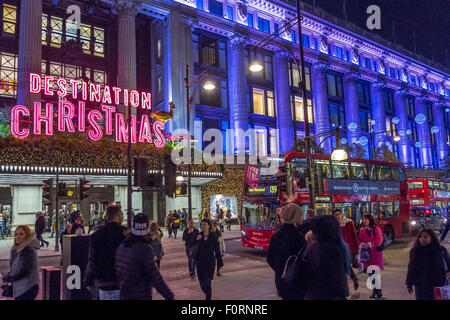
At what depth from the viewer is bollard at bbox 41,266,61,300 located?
6.43m

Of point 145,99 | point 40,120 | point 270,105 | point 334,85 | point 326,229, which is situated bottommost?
point 326,229

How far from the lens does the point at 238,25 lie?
37406 millimetres

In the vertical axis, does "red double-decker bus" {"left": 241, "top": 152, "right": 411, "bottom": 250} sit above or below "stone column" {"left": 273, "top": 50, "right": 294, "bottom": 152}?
below

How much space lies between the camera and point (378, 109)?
168 feet

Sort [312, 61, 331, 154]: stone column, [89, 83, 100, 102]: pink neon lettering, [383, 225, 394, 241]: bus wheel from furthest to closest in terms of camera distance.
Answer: [312, 61, 331, 154]: stone column < [89, 83, 100, 102]: pink neon lettering < [383, 225, 394, 241]: bus wheel

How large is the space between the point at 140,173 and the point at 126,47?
75.8 ft

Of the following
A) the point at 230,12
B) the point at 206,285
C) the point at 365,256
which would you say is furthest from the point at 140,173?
the point at 230,12

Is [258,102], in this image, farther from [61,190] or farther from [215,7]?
[61,190]

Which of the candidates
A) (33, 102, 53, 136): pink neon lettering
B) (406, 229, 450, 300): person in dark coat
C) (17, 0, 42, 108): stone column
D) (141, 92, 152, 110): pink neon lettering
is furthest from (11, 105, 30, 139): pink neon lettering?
(406, 229, 450, 300): person in dark coat

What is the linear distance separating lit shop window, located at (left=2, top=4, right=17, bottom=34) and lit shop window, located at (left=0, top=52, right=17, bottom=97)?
2194 millimetres

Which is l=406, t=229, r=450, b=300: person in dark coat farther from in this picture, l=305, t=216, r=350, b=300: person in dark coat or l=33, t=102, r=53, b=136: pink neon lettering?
l=33, t=102, r=53, b=136: pink neon lettering

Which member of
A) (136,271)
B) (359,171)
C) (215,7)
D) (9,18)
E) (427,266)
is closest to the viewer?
(136,271)

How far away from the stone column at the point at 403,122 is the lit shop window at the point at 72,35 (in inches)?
1676
